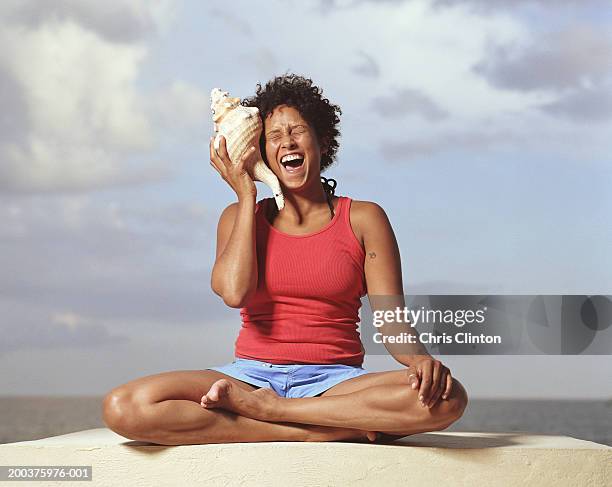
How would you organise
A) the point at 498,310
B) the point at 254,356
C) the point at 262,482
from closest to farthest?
the point at 262,482 → the point at 254,356 → the point at 498,310

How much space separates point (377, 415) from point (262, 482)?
343 mm

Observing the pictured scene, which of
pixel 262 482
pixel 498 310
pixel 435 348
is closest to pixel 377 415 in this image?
pixel 262 482

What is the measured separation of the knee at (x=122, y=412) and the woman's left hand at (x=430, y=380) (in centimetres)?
72

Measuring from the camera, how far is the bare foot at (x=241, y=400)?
8.59 ft

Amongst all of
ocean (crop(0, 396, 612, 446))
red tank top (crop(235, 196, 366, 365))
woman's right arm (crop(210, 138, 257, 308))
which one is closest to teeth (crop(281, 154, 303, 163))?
woman's right arm (crop(210, 138, 257, 308))

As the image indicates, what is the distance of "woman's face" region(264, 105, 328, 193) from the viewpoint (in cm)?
296

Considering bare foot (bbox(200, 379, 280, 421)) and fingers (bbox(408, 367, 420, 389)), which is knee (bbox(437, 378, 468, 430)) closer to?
fingers (bbox(408, 367, 420, 389))

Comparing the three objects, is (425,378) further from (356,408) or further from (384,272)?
(384,272)

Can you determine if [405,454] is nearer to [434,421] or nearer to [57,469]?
[434,421]

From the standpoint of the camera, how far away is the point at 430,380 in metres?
2.56

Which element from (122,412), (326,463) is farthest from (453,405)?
(122,412)

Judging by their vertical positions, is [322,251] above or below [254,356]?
above

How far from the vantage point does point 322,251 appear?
2.89 meters

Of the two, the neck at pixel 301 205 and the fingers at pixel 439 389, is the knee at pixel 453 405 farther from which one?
the neck at pixel 301 205
